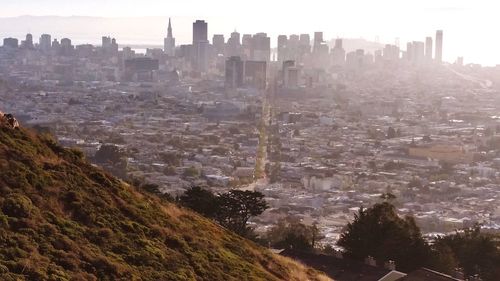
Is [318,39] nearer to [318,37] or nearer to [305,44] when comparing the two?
[318,37]

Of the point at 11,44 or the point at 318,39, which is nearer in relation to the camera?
the point at 11,44

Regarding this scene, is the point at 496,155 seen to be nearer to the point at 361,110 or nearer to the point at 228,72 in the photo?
the point at 361,110

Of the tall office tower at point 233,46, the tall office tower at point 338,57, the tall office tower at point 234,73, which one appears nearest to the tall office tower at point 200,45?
the tall office tower at point 233,46

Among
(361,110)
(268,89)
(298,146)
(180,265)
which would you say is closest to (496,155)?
(298,146)

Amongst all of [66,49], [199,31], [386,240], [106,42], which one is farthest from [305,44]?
[386,240]

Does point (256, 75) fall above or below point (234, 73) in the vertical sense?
below

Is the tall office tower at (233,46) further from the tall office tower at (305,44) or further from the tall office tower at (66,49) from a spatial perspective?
the tall office tower at (66,49)
